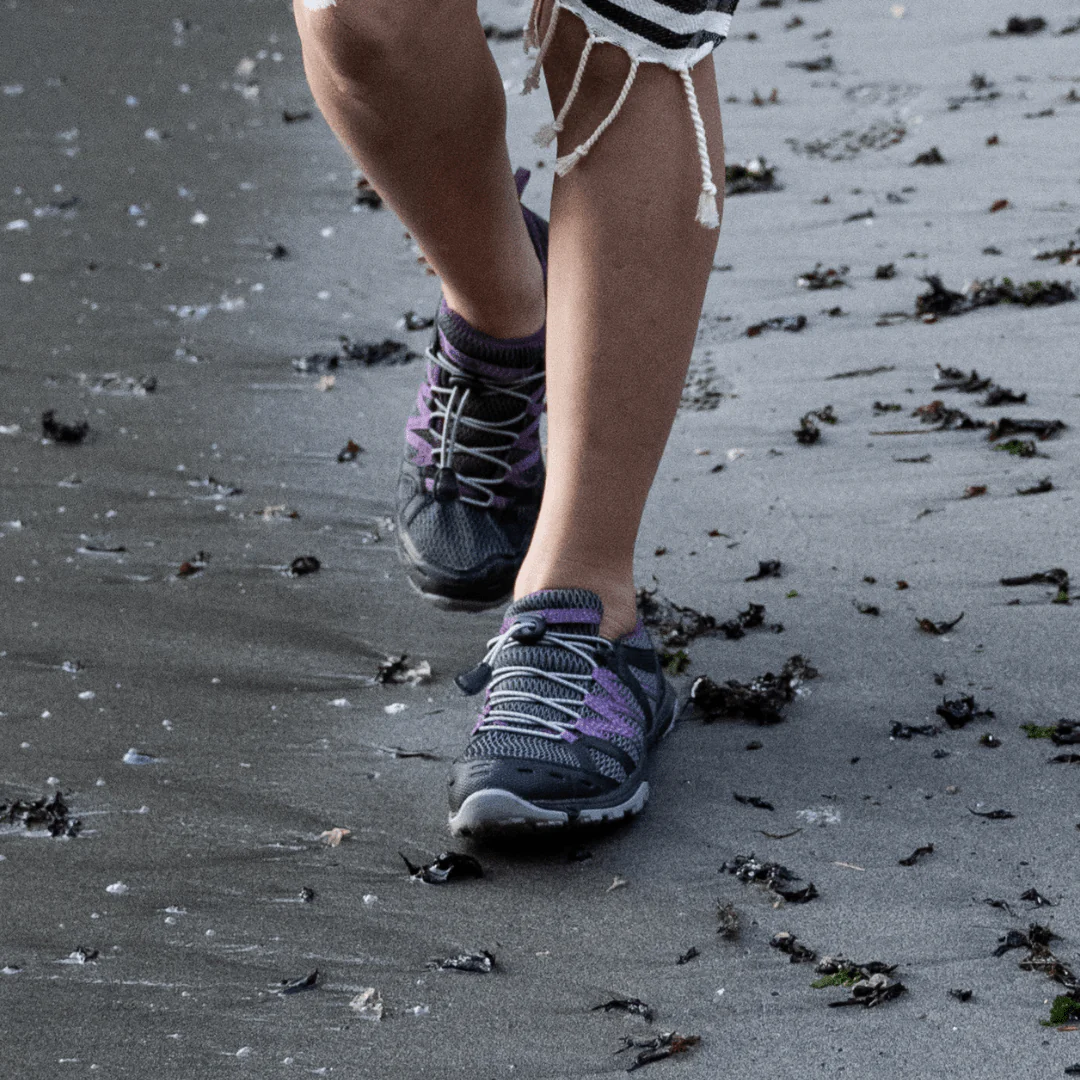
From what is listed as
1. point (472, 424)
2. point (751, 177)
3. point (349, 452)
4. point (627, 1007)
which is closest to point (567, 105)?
point (472, 424)

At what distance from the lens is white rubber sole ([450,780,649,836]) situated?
161 centimetres

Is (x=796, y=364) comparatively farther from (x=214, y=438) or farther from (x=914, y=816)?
(x=914, y=816)

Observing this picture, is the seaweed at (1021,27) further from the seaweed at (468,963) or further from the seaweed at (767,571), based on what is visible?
the seaweed at (468,963)

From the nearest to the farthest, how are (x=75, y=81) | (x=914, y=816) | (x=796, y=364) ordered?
1. (x=914, y=816)
2. (x=796, y=364)
3. (x=75, y=81)

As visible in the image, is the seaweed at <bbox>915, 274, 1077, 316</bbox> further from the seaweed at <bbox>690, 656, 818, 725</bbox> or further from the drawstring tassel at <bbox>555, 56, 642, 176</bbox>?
the drawstring tassel at <bbox>555, 56, 642, 176</bbox>

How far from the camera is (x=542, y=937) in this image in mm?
1477

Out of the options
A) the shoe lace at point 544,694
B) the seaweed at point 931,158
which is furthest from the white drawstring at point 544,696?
the seaweed at point 931,158

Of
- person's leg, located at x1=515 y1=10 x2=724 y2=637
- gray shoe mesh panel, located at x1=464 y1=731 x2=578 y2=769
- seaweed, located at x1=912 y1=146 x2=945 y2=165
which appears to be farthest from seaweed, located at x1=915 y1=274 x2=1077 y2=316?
gray shoe mesh panel, located at x1=464 y1=731 x2=578 y2=769

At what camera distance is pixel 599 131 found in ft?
5.47

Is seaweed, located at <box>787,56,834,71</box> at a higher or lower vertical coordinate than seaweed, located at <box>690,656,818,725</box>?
higher

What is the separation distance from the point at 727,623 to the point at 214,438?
54.8 inches

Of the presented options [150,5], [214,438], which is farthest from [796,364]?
[150,5]

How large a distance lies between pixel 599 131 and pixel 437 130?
24 centimetres

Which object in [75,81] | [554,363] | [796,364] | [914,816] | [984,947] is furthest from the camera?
[75,81]
